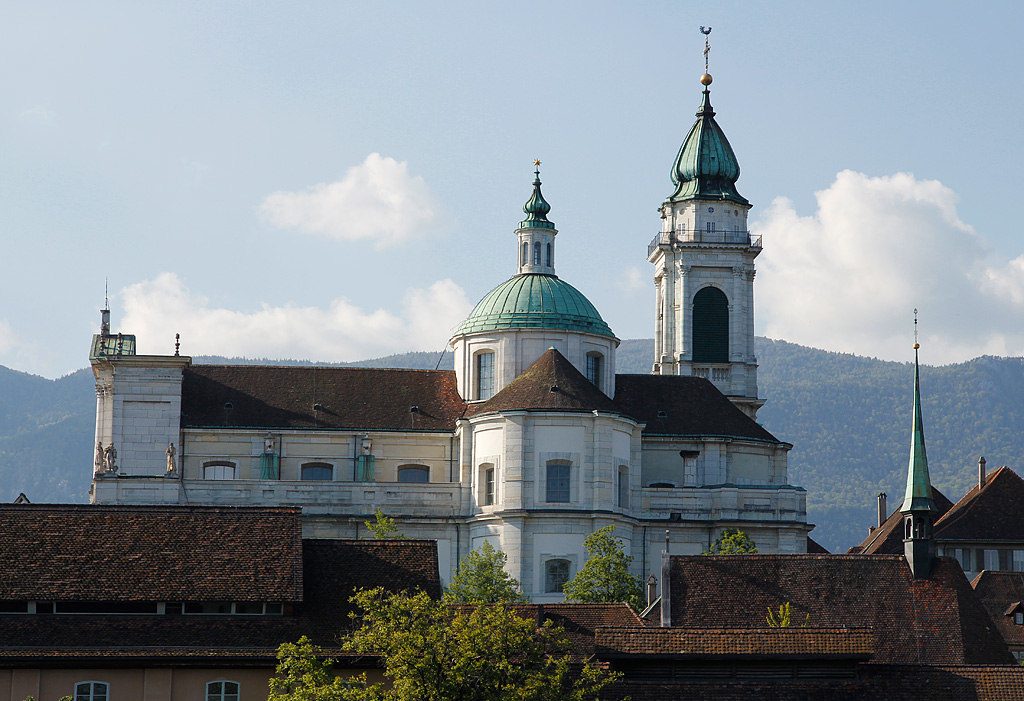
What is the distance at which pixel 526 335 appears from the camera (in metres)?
97.6

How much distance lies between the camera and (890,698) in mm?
48750

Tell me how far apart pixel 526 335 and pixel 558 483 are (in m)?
10.6

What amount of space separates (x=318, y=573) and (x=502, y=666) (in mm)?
10660

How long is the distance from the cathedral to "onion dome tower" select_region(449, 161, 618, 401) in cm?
10

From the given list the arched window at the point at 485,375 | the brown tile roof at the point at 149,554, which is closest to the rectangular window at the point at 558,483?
the arched window at the point at 485,375

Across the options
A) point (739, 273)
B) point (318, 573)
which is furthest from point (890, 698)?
point (739, 273)

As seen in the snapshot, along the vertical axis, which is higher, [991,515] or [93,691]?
[991,515]

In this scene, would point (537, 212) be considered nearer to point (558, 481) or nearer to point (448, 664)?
point (558, 481)

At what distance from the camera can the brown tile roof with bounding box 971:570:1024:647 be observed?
3435 inches

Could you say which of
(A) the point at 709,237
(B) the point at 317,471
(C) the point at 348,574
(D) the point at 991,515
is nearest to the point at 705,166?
(A) the point at 709,237

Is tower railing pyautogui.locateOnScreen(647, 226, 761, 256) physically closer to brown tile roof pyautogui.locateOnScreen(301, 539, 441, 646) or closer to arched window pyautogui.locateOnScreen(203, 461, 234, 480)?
arched window pyautogui.locateOnScreen(203, 461, 234, 480)

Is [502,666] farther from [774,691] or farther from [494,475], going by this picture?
[494,475]

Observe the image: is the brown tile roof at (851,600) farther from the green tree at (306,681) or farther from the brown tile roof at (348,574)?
the green tree at (306,681)

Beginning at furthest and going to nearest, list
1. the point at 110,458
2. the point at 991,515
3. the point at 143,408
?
the point at 991,515 → the point at 143,408 → the point at 110,458
